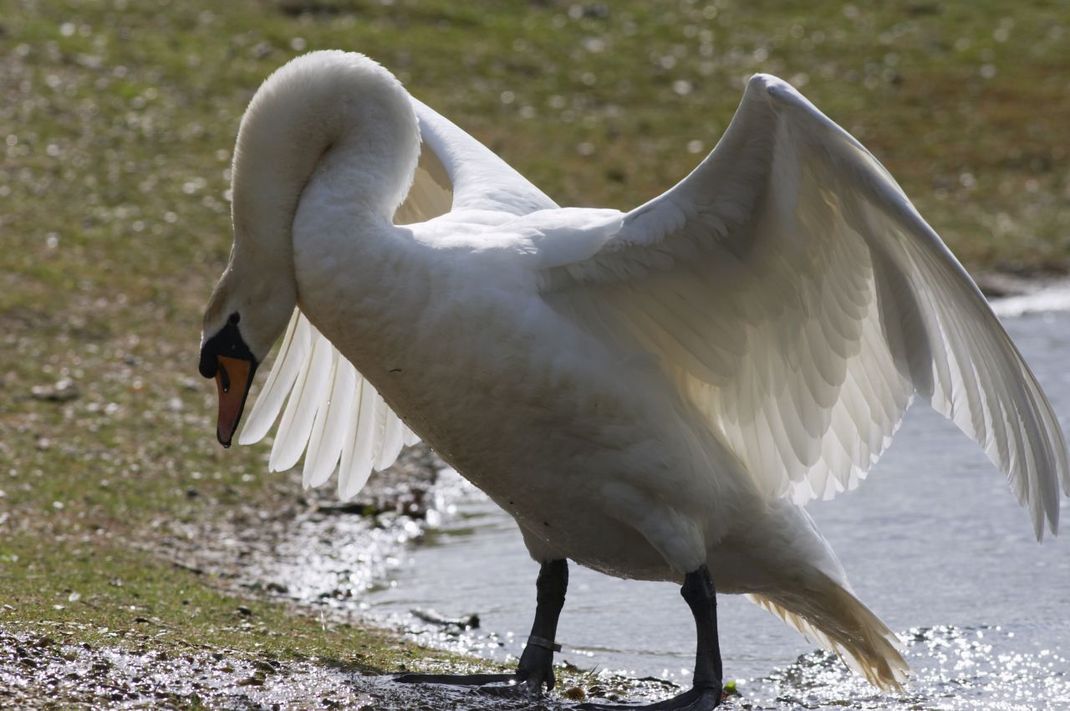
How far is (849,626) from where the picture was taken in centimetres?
646

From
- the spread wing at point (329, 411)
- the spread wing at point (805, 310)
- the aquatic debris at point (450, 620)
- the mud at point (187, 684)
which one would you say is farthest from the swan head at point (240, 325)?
the aquatic debris at point (450, 620)

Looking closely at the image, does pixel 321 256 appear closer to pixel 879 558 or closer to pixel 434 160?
pixel 434 160

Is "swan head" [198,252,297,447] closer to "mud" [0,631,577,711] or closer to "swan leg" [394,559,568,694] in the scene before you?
"mud" [0,631,577,711]

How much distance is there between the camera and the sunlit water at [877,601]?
6.57 metres

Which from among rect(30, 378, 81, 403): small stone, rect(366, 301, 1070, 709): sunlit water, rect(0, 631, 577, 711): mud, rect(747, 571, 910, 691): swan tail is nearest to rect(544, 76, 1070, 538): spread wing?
rect(747, 571, 910, 691): swan tail

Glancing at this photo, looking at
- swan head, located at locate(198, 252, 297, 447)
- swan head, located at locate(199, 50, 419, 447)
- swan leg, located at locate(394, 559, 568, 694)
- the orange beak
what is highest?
swan head, located at locate(199, 50, 419, 447)

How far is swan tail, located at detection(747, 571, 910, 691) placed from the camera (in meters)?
6.30

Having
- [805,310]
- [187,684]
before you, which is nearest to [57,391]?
[187,684]

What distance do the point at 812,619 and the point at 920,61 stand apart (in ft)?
45.9

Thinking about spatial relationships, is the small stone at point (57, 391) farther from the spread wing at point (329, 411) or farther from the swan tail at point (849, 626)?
the swan tail at point (849, 626)

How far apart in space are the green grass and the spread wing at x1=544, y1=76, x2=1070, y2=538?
176 centimetres

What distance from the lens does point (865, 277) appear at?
5.57 meters

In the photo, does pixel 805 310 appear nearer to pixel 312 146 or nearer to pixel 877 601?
pixel 312 146

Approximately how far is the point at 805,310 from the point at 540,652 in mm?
1629
